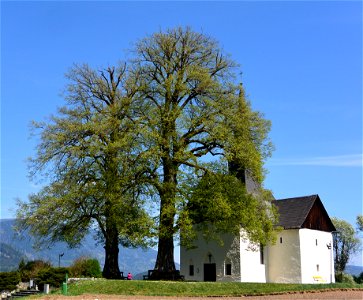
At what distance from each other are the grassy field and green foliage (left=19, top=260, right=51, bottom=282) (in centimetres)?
1335

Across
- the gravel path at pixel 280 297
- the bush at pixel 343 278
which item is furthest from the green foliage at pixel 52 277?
the bush at pixel 343 278

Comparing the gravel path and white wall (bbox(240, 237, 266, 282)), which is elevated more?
white wall (bbox(240, 237, 266, 282))

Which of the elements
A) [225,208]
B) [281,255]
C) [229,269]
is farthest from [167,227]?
[281,255]

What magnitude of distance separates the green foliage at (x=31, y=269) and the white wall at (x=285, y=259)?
2122 cm

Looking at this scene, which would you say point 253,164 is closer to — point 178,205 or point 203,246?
point 178,205

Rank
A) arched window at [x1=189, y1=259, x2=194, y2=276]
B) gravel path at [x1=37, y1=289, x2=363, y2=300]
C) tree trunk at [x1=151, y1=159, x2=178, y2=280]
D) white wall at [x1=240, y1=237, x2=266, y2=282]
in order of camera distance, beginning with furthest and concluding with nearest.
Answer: arched window at [x1=189, y1=259, x2=194, y2=276] → white wall at [x1=240, y1=237, x2=266, y2=282] → tree trunk at [x1=151, y1=159, x2=178, y2=280] → gravel path at [x1=37, y1=289, x2=363, y2=300]

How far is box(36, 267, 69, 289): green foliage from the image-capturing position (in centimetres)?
4031

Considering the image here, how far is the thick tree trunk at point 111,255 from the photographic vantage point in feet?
142

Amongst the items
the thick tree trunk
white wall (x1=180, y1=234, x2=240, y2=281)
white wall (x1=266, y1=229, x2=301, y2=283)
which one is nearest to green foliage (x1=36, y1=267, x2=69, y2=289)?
the thick tree trunk

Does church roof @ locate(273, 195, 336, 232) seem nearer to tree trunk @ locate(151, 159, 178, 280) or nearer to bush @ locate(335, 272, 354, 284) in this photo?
bush @ locate(335, 272, 354, 284)

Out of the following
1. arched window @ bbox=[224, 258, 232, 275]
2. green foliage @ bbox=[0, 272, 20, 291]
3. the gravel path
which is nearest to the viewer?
the gravel path

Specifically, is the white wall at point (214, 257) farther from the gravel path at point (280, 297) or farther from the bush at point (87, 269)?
the gravel path at point (280, 297)

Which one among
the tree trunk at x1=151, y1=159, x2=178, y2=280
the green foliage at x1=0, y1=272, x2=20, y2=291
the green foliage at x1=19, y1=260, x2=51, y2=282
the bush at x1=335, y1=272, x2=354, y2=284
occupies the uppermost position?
the tree trunk at x1=151, y1=159, x2=178, y2=280

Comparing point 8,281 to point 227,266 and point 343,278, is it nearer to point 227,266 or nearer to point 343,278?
point 227,266
